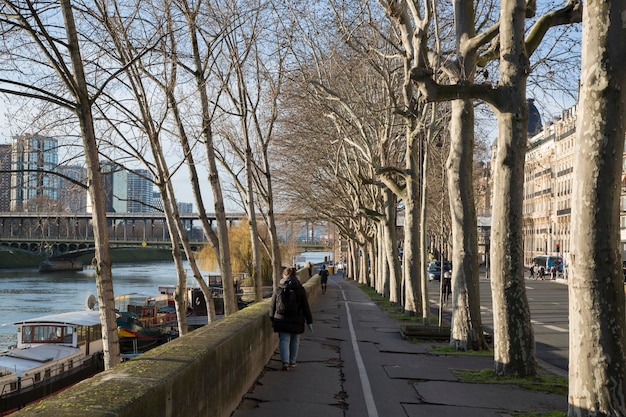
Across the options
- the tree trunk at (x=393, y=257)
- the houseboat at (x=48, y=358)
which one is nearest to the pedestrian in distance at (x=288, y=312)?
the houseboat at (x=48, y=358)

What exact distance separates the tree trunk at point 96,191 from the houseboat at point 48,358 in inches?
524

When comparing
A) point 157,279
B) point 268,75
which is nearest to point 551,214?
point 157,279

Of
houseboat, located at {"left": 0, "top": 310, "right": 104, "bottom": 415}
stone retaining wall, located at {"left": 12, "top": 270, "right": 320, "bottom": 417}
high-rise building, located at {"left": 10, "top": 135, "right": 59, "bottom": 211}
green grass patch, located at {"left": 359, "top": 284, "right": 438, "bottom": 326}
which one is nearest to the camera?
stone retaining wall, located at {"left": 12, "top": 270, "right": 320, "bottom": 417}

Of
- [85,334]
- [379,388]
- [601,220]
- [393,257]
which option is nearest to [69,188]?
[379,388]

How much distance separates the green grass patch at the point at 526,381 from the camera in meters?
11.1

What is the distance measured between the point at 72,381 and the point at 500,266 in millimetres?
21544

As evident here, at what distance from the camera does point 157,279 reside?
93.4 meters

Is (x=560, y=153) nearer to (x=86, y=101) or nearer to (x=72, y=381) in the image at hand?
(x=72, y=381)

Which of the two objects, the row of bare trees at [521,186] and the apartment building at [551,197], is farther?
the apartment building at [551,197]

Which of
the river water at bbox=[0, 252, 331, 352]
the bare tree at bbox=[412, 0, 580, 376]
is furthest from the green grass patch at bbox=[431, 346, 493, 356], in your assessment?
the river water at bbox=[0, 252, 331, 352]

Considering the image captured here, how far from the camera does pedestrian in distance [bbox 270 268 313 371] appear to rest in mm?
12430

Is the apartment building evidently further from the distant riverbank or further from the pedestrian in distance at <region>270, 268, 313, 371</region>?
the pedestrian in distance at <region>270, 268, 313, 371</region>

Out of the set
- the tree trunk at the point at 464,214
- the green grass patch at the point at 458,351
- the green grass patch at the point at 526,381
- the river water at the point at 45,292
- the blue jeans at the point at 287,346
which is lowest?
the river water at the point at 45,292

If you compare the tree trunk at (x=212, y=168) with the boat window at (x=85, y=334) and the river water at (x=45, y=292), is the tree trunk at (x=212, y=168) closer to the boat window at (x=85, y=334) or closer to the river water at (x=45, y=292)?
the boat window at (x=85, y=334)
